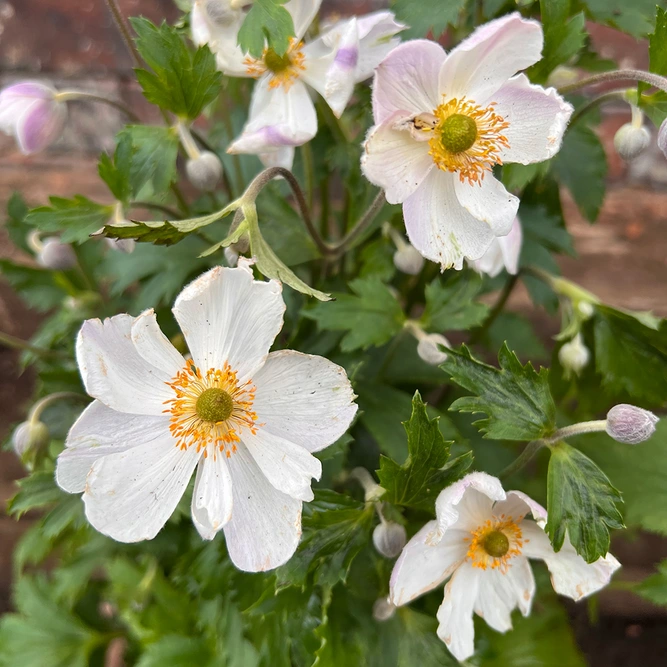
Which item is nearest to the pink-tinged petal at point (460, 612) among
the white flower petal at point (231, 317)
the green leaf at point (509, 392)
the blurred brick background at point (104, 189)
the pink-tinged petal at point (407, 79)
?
the green leaf at point (509, 392)

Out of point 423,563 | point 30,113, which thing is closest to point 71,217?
point 30,113

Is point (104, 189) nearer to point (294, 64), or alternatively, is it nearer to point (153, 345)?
point (294, 64)

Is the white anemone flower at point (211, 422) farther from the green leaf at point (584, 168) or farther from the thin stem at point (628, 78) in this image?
the green leaf at point (584, 168)

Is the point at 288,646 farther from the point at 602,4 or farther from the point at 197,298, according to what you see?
the point at 602,4

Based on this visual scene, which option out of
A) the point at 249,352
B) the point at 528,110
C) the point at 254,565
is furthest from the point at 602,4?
the point at 254,565

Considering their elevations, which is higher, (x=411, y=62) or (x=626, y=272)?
(x=411, y=62)

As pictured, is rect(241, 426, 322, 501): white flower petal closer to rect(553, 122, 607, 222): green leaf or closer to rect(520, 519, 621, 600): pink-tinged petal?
rect(520, 519, 621, 600): pink-tinged petal
